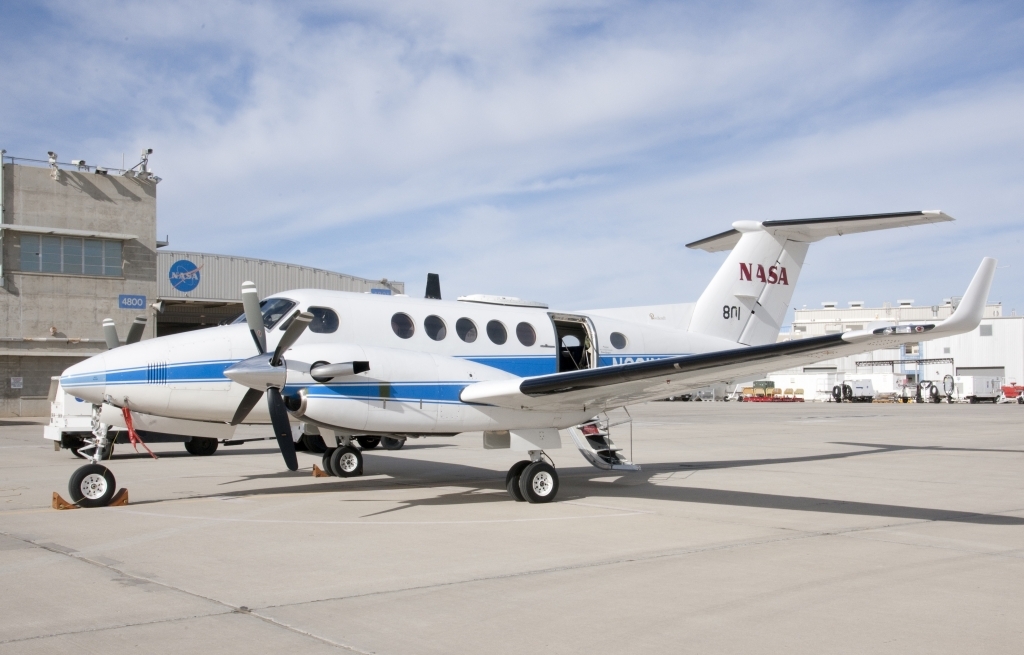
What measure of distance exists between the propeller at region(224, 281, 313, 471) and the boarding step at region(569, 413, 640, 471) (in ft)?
16.1

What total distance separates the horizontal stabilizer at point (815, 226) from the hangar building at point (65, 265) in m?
32.5

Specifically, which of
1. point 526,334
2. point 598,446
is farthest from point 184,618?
point 598,446

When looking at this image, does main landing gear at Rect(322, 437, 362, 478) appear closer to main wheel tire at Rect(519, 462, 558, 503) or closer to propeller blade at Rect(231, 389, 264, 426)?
propeller blade at Rect(231, 389, 264, 426)

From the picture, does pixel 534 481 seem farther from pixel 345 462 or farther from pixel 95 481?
pixel 95 481

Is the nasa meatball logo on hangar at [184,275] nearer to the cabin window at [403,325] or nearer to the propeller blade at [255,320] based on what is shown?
the cabin window at [403,325]

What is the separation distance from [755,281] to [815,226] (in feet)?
5.16

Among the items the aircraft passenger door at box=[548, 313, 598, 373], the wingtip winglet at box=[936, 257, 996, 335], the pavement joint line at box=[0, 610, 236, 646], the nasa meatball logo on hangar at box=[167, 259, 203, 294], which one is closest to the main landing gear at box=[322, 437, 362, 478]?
the aircraft passenger door at box=[548, 313, 598, 373]

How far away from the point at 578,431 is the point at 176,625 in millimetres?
8754

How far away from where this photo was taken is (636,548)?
27.2 ft

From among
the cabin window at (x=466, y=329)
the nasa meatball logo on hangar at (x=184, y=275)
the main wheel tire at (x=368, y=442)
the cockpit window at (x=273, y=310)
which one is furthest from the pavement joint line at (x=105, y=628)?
the nasa meatball logo on hangar at (x=184, y=275)

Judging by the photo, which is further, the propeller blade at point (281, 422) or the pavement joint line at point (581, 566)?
the propeller blade at point (281, 422)

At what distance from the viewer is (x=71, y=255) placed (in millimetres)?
43406

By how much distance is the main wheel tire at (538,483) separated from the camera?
11.6 metres

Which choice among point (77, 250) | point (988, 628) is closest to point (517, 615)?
point (988, 628)
